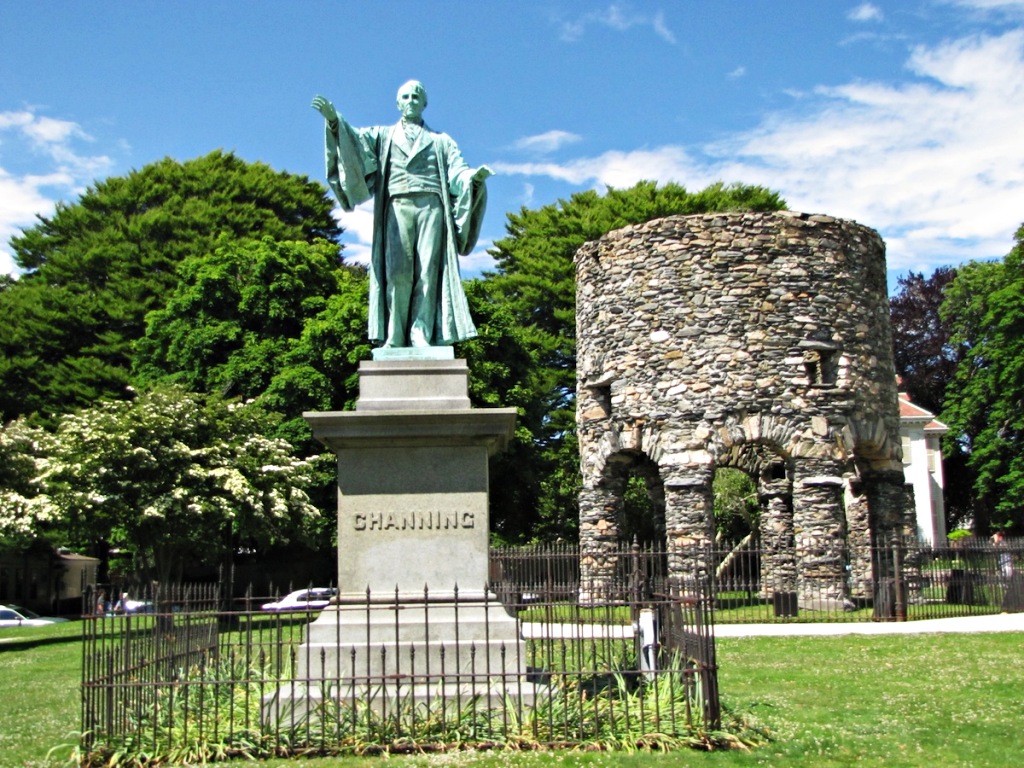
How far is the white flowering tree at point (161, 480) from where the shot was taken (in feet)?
78.5

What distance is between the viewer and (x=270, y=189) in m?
43.7

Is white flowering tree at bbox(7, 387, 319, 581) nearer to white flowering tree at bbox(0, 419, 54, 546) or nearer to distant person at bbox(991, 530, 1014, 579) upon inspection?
Result: white flowering tree at bbox(0, 419, 54, 546)

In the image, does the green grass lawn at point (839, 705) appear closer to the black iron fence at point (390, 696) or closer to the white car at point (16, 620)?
the black iron fence at point (390, 696)

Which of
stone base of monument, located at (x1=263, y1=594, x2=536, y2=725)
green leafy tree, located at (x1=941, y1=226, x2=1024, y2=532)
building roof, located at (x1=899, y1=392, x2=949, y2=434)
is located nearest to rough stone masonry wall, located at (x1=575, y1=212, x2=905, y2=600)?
stone base of monument, located at (x1=263, y1=594, x2=536, y2=725)

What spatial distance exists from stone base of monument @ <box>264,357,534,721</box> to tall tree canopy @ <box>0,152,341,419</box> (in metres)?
28.9

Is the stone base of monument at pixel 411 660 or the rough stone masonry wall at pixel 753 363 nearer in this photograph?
the stone base of monument at pixel 411 660

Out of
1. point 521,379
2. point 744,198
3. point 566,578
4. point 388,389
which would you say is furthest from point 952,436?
point 388,389

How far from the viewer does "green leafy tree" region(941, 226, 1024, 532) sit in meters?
42.6

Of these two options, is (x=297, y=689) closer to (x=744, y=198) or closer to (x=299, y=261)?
(x=299, y=261)

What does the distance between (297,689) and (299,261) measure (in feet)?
92.9

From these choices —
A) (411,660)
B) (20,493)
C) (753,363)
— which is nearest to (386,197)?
(411,660)

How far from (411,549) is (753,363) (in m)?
17.3

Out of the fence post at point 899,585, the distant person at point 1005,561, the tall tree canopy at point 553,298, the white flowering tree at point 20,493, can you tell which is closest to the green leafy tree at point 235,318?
the tall tree canopy at point 553,298

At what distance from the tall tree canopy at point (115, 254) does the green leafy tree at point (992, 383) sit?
26.6m
